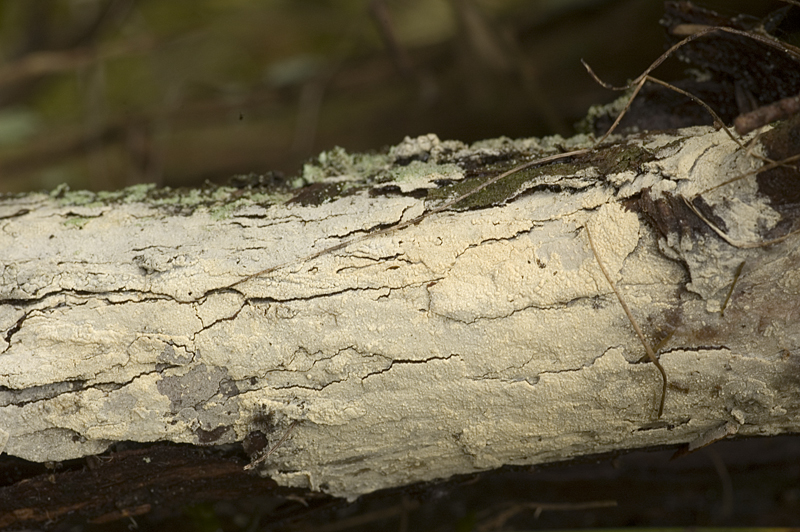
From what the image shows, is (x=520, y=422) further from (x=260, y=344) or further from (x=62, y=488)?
(x=62, y=488)

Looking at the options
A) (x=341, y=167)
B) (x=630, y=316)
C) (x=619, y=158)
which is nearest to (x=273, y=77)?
(x=341, y=167)

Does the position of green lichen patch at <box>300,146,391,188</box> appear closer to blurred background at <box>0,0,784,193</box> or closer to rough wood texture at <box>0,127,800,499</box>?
rough wood texture at <box>0,127,800,499</box>

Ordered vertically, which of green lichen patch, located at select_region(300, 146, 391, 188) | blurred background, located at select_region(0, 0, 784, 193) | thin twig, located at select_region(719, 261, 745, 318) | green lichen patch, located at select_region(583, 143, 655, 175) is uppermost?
blurred background, located at select_region(0, 0, 784, 193)

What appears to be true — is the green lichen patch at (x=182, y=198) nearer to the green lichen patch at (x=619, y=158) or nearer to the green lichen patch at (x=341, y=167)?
the green lichen patch at (x=341, y=167)

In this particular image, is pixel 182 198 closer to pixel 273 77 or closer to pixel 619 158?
pixel 619 158

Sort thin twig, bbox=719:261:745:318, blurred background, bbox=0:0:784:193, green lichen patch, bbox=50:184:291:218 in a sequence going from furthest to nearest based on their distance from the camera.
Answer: blurred background, bbox=0:0:784:193 < green lichen patch, bbox=50:184:291:218 < thin twig, bbox=719:261:745:318

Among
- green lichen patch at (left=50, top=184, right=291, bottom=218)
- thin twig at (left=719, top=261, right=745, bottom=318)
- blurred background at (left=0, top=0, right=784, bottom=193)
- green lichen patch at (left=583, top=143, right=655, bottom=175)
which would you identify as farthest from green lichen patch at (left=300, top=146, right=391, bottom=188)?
blurred background at (left=0, top=0, right=784, bottom=193)

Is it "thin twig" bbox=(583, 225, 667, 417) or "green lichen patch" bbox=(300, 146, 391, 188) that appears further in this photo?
"green lichen patch" bbox=(300, 146, 391, 188)
